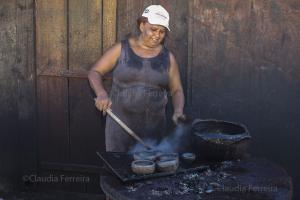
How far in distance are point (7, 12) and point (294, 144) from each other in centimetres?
371

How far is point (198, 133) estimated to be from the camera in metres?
4.22

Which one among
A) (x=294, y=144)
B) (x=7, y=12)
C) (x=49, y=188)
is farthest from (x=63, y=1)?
(x=294, y=144)

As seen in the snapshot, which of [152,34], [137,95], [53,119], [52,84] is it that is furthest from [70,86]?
[152,34]

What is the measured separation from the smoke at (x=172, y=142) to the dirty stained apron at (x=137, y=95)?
23 cm

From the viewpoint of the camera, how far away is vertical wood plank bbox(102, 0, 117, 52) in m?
5.52

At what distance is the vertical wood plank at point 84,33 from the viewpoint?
5.59 meters

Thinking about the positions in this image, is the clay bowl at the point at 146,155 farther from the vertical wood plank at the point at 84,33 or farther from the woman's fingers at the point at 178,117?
the vertical wood plank at the point at 84,33

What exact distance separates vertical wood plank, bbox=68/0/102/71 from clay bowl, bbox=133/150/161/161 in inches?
78.3

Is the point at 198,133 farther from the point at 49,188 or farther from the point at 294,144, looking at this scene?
the point at 49,188

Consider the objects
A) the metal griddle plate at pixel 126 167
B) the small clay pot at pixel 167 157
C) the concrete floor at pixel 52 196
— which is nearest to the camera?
the metal griddle plate at pixel 126 167

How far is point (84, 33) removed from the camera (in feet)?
18.6

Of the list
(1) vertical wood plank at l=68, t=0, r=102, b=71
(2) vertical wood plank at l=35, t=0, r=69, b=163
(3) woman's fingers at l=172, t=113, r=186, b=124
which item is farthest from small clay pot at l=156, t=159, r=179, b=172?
(2) vertical wood plank at l=35, t=0, r=69, b=163
